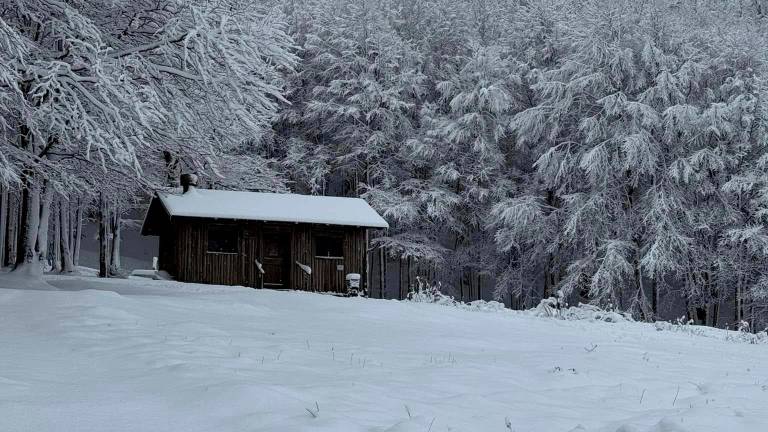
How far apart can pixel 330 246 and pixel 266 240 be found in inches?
89.2

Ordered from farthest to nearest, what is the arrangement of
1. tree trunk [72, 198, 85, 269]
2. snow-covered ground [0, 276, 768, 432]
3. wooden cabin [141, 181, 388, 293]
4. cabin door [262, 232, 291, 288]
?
1. tree trunk [72, 198, 85, 269]
2. cabin door [262, 232, 291, 288]
3. wooden cabin [141, 181, 388, 293]
4. snow-covered ground [0, 276, 768, 432]

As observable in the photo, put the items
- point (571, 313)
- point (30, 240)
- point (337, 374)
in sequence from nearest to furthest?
point (337, 374) < point (571, 313) < point (30, 240)

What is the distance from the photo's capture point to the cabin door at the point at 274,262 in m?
23.9

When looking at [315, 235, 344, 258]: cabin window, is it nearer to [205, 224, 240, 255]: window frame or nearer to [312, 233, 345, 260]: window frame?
[312, 233, 345, 260]: window frame

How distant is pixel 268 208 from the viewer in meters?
23.5

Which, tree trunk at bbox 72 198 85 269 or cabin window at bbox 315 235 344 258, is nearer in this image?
cabin window at bbox 315 235 344 258

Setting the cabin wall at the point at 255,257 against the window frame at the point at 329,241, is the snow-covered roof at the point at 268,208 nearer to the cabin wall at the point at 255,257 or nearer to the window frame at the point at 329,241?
the cabin wall at the point at 255,257

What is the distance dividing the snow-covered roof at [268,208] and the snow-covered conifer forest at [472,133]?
128cm

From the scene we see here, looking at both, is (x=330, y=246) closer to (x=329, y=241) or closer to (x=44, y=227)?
(x=329, y=241)

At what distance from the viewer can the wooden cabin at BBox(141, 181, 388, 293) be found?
22.9 metres

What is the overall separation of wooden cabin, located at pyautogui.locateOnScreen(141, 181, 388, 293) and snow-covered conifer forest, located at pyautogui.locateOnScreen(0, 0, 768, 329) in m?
1.82

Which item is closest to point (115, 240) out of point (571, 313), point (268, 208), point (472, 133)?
point (268, 208)

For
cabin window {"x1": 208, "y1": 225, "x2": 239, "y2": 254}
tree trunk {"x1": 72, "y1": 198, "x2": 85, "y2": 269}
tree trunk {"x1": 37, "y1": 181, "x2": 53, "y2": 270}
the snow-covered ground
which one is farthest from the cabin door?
the snow-covered ground

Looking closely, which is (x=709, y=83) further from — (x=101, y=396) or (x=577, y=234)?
(x=101, y=396)
